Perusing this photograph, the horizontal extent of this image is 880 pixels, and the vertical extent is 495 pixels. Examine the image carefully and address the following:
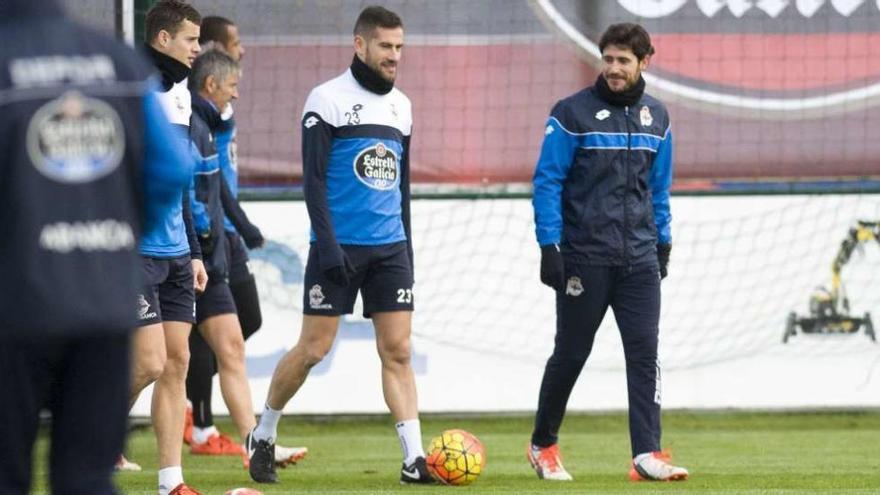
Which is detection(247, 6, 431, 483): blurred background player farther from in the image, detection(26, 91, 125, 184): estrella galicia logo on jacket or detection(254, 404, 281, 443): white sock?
detection(26, 91, 125, 184): estrella galicia logo on jacket

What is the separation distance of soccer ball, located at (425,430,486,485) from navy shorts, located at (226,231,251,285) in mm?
2306

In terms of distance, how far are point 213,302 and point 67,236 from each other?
16.8 feet

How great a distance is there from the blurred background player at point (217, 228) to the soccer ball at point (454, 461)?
1374 mm

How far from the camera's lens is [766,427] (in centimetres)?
1206

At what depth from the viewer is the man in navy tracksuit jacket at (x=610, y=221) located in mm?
8312

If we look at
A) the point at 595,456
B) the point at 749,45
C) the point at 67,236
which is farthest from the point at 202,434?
the point at 67,236

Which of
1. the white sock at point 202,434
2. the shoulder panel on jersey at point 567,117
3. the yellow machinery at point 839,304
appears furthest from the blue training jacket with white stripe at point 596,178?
the yellow machinery at point 839,304

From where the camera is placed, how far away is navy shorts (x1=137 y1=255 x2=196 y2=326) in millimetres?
7270

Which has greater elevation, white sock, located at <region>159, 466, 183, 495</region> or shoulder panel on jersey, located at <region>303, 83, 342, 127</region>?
shoulder panel on jersey, located at <region>303, 83, 342, 127</region>

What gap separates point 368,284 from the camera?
8320mm

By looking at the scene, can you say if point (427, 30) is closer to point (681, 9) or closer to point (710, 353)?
point (681, 9)

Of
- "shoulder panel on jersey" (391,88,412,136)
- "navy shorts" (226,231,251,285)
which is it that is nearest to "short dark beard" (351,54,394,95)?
"shoulder panel on jersey" (391,88,412,136)

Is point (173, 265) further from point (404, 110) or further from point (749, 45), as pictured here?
point (749, 45)

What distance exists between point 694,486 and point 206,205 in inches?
109
